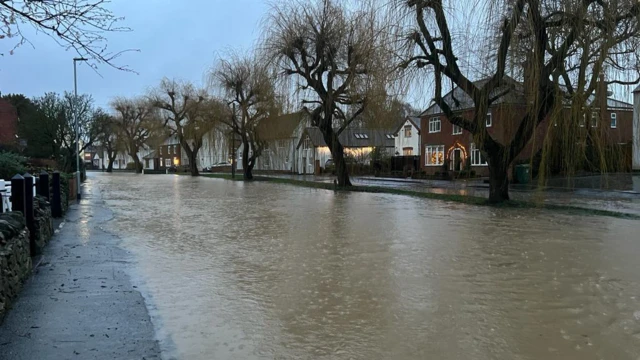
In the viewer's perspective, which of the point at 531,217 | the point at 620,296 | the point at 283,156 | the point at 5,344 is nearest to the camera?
the point at 5,344

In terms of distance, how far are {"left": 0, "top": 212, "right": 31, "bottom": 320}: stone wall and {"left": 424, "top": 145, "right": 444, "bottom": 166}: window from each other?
129 ft

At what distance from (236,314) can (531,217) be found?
37.3ft

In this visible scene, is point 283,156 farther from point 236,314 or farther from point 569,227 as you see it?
point 236,314

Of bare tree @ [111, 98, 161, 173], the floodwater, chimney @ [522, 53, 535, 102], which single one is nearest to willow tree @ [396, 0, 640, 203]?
chimney @ [522, 53, 535, 102]

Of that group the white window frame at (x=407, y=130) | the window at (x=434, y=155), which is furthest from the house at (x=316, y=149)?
the window at (x=434, y=155)

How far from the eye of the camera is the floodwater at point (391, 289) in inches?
181

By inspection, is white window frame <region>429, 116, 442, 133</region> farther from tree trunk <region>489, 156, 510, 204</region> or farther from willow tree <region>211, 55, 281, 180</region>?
tree trunk <region>489, 156, 510, 204</region>

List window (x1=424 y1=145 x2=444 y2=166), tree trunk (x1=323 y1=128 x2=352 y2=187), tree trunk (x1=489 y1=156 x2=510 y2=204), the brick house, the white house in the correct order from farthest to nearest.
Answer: the white house → window (x1=424 y1=145 x2=444 y2=166) → the brick house → tree trunk (x1=323 y1=128 x2=352 y2=187) → tree trunk (x1=489 y1=156 x2=510 y2=204)

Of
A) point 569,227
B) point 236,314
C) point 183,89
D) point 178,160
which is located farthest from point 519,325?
point 178,160

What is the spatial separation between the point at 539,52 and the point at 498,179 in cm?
556

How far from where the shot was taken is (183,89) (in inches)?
2239

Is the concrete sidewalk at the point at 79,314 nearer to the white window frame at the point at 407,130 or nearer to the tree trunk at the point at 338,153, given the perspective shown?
the tree trunk at the point at 338,153

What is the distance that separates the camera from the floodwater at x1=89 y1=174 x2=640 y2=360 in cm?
461

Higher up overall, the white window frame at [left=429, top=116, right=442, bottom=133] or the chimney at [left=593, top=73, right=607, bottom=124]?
the white window frame at [left=429, top=116, right=442, bottom=133]
